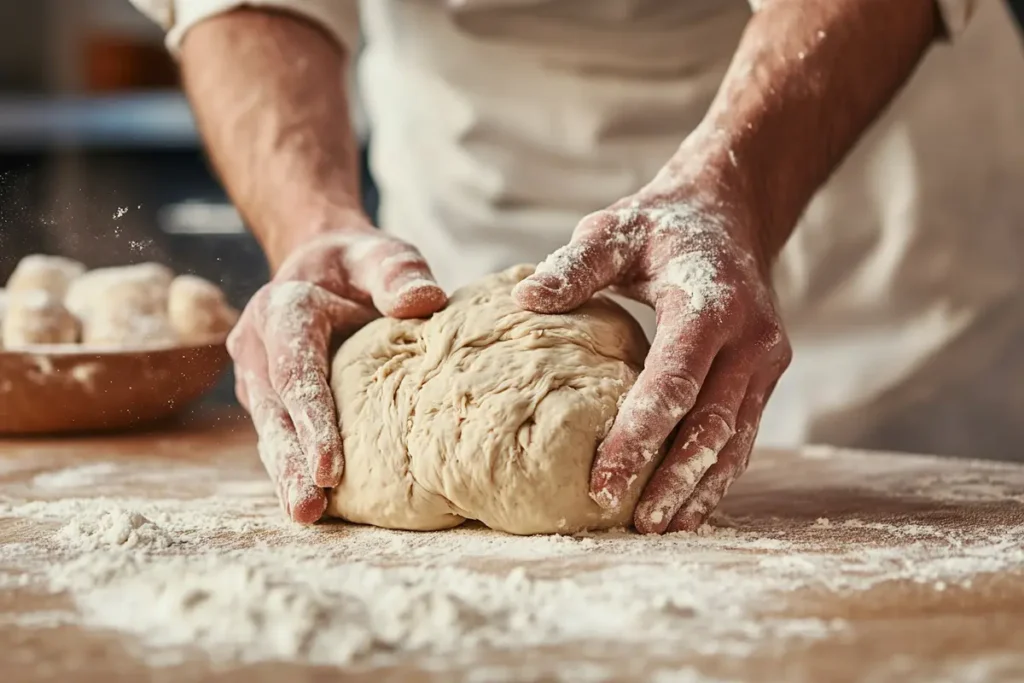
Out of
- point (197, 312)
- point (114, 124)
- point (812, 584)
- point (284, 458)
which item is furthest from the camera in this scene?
point (114, 124)

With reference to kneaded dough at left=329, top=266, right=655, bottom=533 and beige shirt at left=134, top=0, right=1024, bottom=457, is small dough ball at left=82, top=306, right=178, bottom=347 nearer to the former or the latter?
beige shirt at left=134, top=0, right=1024, bottom=457

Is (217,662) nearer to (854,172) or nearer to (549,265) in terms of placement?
(549,265)

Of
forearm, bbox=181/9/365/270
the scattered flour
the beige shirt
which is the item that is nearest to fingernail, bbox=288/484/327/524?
the scattered flour

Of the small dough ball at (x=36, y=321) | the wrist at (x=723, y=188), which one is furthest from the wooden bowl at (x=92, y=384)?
the wrist at (x=723, y=188)

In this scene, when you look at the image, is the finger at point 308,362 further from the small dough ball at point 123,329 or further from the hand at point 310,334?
the small dough ball at point 123,329

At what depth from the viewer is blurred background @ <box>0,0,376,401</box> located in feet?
11.0

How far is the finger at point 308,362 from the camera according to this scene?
1.33m

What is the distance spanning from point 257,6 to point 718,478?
124cm

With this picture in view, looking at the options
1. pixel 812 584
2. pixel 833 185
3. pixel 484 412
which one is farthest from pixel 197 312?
pixel 812 584

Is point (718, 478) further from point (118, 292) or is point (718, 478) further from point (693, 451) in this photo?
point (118, 292)

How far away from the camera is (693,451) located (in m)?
1.25

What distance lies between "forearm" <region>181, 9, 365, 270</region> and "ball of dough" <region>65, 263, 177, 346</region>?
0.30 m

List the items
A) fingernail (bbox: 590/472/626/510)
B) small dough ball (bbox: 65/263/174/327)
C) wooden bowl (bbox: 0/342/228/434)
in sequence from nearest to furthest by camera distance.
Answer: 1. fingernail (bbox: 590/472/626/510)
2. wooden bowl (bbox: 0/342/228/434)
3. small dough ball (bbox: 65/263/174/327)

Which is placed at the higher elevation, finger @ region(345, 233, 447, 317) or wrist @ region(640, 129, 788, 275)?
wrist @ region(640, 129, 788, 275)
